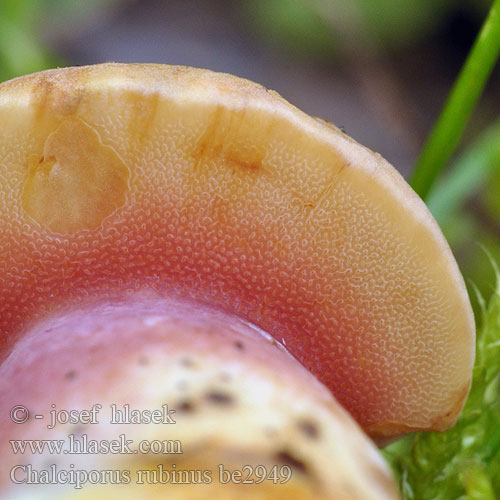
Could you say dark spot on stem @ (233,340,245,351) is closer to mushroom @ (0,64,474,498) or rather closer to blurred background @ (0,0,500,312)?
mushroom @ (0,64,474,498)

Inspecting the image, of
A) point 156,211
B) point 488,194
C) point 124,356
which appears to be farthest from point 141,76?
point 488,194

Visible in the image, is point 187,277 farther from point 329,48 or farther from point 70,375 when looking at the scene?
point 329,48

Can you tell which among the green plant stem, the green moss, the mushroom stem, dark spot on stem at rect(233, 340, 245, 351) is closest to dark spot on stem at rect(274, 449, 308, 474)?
the mushroom stem

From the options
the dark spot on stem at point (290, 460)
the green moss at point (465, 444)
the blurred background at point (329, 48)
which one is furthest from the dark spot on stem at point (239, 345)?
the blurred background at point (329, 48)

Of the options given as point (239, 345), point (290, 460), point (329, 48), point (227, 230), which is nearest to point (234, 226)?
point (227, 230)

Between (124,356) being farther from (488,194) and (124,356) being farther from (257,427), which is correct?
(488,194)

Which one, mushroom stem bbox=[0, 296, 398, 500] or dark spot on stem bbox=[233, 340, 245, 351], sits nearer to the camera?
mushroom stem bbox=[0, 296, 398, 500]

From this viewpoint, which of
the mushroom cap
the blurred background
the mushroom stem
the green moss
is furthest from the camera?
the blurred background

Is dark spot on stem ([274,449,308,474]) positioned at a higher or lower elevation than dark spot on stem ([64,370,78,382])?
higher
